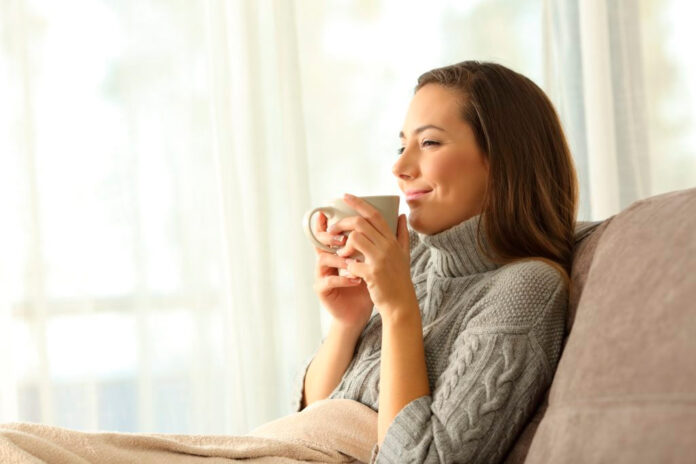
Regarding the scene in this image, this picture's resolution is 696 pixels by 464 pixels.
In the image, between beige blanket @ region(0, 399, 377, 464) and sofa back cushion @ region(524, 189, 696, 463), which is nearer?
sofa back cushion @ region(524, 189, 696, 463)

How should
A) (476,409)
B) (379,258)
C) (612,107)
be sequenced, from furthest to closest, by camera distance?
(612,107), (379,258), (476,409)

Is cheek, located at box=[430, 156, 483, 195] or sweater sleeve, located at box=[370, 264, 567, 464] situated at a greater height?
cheek, located at box=[430, 156, 483, 195]

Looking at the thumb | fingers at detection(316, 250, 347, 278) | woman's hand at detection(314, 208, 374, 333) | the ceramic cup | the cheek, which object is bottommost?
woman's hand at detection(314, 208, 374, 333)

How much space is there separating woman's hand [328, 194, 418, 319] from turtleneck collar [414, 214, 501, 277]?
165 millimetres

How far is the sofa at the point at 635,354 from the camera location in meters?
0.84

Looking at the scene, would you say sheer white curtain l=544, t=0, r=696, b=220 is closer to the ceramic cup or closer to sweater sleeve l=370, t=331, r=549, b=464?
the ceramic cup

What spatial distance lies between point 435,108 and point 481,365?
537 mm

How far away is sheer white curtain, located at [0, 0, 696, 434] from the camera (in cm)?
286

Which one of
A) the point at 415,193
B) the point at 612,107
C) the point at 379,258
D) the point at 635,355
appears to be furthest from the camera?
the point at 612,107

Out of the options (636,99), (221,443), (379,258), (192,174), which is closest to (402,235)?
(379,258)

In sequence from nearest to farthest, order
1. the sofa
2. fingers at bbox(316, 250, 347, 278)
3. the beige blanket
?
1. the sofa
2. the beige blanket
3. fingers at bbox(316, 250, 347, 278)

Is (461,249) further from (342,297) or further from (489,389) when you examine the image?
(489,389)

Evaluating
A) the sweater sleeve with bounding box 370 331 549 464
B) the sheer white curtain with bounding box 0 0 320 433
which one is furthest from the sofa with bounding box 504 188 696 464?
the sheer white curtain with bounding box 0 0 320 433

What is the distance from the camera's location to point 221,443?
1338 millimetres
